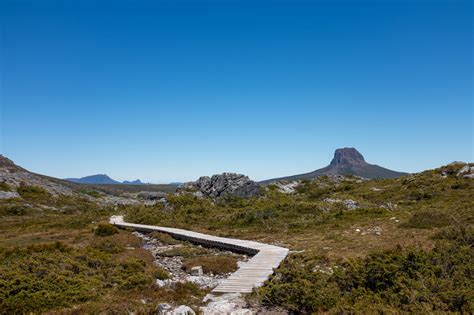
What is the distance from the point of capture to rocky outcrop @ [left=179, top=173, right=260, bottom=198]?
1998 inches

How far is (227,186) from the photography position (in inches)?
2046

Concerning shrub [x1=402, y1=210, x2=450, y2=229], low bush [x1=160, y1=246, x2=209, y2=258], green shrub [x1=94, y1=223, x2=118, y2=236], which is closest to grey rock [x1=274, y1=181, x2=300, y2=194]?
green shrub [x1=94, y1=223, x2=118, y2=236]

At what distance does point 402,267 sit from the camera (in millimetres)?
11047

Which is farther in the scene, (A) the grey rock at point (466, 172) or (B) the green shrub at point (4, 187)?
(B) the green shrub at point (4, 187)

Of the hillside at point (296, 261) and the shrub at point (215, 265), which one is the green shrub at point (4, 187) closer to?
the hillside at point (296, 261)

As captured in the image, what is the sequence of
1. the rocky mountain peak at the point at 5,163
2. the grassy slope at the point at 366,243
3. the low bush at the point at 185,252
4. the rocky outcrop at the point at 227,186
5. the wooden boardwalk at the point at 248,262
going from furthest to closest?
1. the rocky mountain peak at the point at 5,163
2. the rocky outcrop at the point at 227,186
3. the low bush at the point at 185,252
4. the wooden boardwalk at the point at 248,262
5. the grassy slope at the point at 366,243

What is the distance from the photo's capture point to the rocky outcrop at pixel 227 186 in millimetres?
50750

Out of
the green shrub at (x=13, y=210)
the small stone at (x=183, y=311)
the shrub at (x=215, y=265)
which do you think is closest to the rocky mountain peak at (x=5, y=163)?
the green shrub at (x=13, y=210)

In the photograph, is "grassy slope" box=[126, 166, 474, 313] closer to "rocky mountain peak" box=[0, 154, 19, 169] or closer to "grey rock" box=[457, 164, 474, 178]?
"grey rock" box=[457, 164, 474, 178]

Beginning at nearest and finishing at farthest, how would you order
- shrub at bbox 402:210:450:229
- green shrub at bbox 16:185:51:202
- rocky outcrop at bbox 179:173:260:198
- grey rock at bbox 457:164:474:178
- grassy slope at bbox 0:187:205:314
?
grassy slope at bbox 0:187:205:314
shrub at bbox 402:210:450:229
grey rock at bbox 457:164:474:178
rocky outcrop at bbox 179:173:260:198
green shrub at bbox 16:185:51:202

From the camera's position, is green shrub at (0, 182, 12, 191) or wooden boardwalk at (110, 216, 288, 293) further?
green shrub at (0, 182, 12, 191)

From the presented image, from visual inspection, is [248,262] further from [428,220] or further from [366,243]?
[428,220]

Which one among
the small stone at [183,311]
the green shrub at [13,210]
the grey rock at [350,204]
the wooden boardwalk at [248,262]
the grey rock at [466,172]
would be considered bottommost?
the green shrub at [13,210]

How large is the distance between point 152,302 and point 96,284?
3062 mm
